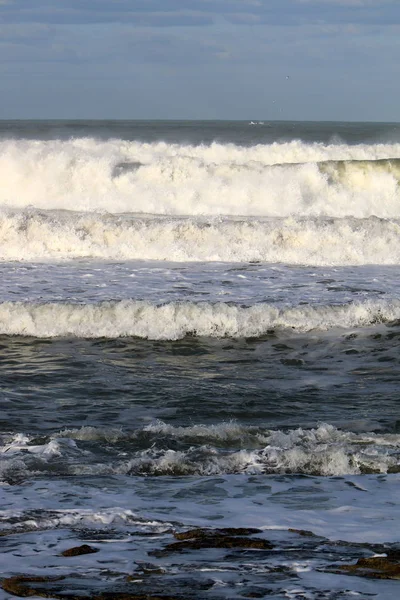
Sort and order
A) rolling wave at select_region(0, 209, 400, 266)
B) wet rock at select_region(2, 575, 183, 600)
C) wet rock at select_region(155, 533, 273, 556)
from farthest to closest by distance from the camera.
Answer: rolling wave at select_region(0, 209, 400, 266), wet rock at select_region(155, 533, 273, 556), wet rock at select_region(2, 575, 183, 600)

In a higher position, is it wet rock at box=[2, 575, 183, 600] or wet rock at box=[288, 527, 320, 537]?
wet rock at box=[288, 527, 320, 537]

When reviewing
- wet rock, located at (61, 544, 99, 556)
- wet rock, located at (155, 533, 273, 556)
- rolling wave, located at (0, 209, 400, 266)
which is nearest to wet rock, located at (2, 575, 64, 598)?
wet rock, located at (61, 544, 99, 556)

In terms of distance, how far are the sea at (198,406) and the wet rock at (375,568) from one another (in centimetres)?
3

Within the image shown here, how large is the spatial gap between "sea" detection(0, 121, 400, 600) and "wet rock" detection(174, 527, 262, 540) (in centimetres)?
2

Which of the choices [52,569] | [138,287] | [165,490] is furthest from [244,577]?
[138,287]

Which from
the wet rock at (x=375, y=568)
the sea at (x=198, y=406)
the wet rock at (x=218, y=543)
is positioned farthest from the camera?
the wet rock at (x=218, y=543)

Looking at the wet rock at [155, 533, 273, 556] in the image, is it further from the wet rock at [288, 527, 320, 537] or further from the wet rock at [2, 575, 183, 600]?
the wet rock at [2, 575, 183, 600]

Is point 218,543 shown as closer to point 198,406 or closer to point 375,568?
point 375,568

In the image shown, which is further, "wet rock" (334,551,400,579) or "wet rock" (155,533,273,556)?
"wet rock" (155,533,273,556)

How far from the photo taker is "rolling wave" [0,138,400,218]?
86.1 ft

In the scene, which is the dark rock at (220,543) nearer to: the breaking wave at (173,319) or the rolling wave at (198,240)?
the breaking wave at (173,319)

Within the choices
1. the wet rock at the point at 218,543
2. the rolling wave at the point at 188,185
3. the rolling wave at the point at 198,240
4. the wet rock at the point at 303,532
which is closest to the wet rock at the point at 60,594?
the wet rock at the point at 218,543

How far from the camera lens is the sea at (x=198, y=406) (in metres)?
4.21

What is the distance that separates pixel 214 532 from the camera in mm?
4645
